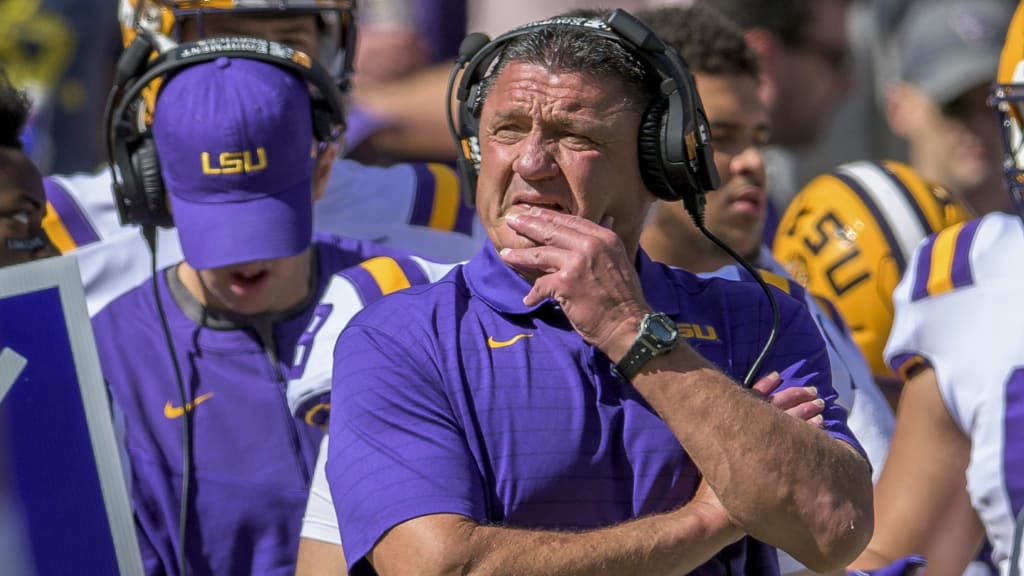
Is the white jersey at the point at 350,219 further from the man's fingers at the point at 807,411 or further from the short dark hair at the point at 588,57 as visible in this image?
the man's fingers at the point at 807,411

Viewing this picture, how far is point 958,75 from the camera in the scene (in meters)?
5.91

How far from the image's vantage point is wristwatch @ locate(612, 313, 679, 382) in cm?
269

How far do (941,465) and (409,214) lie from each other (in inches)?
55.0

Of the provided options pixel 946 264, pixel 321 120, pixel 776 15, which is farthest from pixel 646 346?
pixel 776 15

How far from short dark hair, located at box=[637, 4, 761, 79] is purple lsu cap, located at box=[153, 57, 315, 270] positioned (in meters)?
0.98

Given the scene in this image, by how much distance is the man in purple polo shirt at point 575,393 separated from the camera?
2660 mm

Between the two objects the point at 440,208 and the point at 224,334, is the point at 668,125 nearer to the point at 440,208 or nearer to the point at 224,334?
the point at 224,334

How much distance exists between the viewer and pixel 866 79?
8203mm

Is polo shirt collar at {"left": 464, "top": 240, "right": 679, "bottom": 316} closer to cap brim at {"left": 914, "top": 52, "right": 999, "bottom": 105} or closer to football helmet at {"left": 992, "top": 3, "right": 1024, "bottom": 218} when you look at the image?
football helmet at {"left": 992, "top": 3, "right": 1024, "bottom": 218}

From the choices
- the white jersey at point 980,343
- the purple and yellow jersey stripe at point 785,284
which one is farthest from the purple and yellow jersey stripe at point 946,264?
the purple and yellow jersey stripe at point 785,284

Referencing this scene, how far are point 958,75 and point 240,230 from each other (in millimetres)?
3105

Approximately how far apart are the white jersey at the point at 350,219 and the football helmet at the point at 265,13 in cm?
29

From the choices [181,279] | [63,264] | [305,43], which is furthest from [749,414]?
[305,43]

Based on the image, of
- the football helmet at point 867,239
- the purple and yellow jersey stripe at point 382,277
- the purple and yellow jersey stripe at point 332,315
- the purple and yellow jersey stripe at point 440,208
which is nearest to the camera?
the purple and yellow jersey stripe at point 332,315
